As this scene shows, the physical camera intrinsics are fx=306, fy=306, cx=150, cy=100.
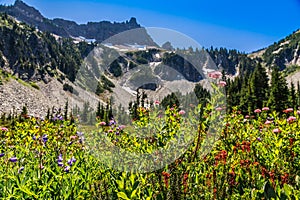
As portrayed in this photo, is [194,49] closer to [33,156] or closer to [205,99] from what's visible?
[205,99]

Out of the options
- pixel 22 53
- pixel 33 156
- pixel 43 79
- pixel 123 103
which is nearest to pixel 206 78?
pixel 123 103

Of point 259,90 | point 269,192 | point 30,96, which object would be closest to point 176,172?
point 269,192

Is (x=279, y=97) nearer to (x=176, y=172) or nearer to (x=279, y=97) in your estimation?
(x=279, y=97)

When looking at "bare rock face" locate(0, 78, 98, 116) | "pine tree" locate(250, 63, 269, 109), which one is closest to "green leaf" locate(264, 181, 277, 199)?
"pine tree" locate(250, 63, 269, 109)

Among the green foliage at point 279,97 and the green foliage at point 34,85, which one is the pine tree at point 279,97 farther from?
the green foliage at point 34,85

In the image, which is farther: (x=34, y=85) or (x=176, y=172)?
(x=34, y=85)

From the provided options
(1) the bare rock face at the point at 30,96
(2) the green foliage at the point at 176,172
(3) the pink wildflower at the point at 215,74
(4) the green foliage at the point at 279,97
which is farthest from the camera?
(1) the bare rock face at the point at 30,96

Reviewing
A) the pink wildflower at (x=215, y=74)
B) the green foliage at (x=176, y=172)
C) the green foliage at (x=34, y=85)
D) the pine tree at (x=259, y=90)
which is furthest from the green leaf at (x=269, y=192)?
the green foliage at (x=34, y=85)

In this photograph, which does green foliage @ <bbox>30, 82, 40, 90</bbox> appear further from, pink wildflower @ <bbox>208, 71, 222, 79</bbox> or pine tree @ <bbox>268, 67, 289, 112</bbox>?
pink wildflower @ <bbox>208, 71, 222, 79</bbox>

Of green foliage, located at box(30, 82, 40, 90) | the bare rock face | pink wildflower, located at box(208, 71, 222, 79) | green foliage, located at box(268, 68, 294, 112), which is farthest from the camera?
green foliage, located at box(30, 82, 40, 90)

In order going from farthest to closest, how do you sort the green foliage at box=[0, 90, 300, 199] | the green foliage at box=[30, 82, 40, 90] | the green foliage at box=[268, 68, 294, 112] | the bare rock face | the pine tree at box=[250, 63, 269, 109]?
the green foliage at box=[30, 82, 40, 90]
the bare rock face
the pine tree at box=[250, 63, 269, 109]
the green foliage at box=[268, 68, 294, 112]
the green foliage at box=[0, 90, 300, 199]

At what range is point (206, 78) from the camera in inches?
151

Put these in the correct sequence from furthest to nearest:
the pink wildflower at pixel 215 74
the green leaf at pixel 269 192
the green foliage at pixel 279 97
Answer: the green foliage at pixel 279 97 → the pink wildflower at pixel 215 74 → the green leaf at pixel 269 192

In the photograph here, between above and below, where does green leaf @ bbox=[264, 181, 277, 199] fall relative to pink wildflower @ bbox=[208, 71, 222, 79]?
below
